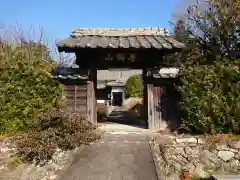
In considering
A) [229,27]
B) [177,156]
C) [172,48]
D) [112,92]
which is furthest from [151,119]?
[112,92]

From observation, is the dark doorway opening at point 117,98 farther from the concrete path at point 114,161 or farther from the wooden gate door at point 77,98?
the concrete path at point 114,161

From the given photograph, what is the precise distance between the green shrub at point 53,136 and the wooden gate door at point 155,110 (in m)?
2.17

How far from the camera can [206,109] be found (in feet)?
26.2

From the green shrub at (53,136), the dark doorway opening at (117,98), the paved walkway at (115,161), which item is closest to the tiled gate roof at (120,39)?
the green shrub at (53,136)

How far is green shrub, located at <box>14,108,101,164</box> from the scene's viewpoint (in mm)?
7207

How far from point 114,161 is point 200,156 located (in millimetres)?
2747

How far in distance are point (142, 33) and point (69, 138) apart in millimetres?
5521

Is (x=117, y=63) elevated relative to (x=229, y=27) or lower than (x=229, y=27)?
lower

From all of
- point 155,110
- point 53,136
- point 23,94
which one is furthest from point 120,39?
point 53,136

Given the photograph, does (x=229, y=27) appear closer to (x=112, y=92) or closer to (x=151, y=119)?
(x=151, y=119)

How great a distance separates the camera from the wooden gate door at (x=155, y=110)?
9.36 m

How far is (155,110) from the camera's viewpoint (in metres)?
9.38

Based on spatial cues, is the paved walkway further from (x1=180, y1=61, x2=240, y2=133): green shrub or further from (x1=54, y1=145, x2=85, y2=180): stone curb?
(x1=180, y1=61, x2=240, y2=133): green shrub

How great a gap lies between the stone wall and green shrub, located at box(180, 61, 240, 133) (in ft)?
1.86
